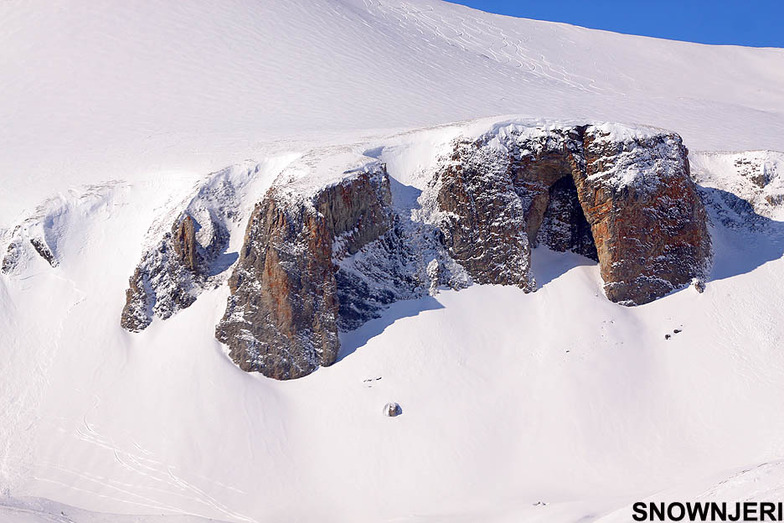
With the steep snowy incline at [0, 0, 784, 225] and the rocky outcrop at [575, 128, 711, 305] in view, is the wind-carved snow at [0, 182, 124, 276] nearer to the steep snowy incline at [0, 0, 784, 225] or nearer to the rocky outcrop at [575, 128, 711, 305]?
the steep snowy incline at [0, 0, 784, 225]

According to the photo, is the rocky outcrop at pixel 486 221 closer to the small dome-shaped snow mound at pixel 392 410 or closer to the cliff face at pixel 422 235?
the cliff face at pixel 422 235

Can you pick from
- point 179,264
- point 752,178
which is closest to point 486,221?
point 752,178

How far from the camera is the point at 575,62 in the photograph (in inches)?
2734

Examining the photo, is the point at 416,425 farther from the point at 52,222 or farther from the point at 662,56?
the point at 662,56

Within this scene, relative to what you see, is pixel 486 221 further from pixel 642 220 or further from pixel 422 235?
pixel 642 220

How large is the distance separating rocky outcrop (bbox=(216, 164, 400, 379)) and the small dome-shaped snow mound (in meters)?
3.34

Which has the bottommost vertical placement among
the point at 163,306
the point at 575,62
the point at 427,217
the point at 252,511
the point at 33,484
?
the point at 33,484

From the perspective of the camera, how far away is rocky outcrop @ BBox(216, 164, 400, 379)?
32.7 m

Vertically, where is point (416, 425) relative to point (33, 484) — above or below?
above

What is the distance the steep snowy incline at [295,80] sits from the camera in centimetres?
4641

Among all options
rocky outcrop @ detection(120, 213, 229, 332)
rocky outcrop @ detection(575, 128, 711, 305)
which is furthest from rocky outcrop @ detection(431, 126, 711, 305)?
rocky outcrop @ detection(120, 213, 229, 332)

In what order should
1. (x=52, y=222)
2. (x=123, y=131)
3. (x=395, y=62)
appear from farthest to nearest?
(x=395, y=62) < (x=123, y=131) < (x=52, y=222)

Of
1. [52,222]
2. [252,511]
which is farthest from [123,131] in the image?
[252,511]

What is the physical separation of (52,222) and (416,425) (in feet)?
66.5
